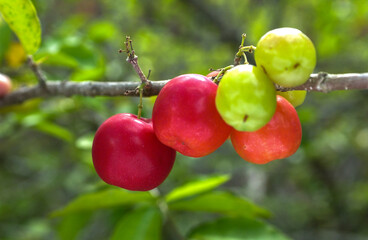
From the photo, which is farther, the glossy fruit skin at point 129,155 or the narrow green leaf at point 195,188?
the narrow green leaf at point 195,188

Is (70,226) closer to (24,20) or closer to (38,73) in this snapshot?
(38,73)

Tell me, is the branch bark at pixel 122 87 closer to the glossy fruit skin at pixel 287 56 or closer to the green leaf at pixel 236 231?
the glossy fruit skin at pixel 287 56

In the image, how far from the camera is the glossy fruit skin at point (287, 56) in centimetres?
84

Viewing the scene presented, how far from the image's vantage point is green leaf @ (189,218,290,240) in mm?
1471

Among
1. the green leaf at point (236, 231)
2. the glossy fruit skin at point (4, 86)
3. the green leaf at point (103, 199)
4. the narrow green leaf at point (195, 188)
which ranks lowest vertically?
the green leaf at point (236, 231)

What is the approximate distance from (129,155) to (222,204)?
0.68 m

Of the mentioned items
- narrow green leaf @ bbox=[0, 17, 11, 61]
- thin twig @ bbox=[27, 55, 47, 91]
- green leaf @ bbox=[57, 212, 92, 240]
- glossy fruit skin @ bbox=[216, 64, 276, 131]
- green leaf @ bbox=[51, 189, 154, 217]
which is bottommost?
glossy fruit skin @ bbox=[216, 64, 276, 131]

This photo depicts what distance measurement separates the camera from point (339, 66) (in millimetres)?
5090

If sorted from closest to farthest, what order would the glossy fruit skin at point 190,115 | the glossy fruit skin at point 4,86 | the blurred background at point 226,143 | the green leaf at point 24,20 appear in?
the glossy fruit skin at point 190,115
the green leaf at point 24,20
the glossy fruit skin at point 4,86
the blurred background at point 226,143

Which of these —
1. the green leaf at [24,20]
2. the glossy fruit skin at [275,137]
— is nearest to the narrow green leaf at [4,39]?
the green leaf at [24,20]

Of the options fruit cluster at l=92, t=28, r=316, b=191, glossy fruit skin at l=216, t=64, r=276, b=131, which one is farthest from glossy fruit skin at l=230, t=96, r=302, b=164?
glossy fruit skin at l=216, t=64, r=276, b=131

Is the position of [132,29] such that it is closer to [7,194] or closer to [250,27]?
[250,27]

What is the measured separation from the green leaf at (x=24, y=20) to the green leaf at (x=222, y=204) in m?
0.86

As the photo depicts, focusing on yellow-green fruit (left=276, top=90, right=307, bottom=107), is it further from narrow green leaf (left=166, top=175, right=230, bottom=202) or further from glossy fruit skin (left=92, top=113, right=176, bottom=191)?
narrow green leaf (left=166, top=175, right=230, bottom=202)
